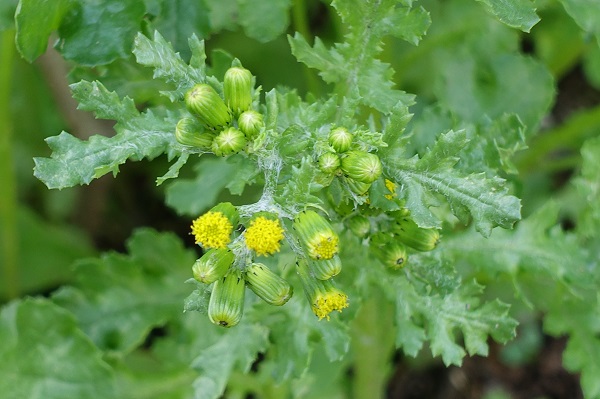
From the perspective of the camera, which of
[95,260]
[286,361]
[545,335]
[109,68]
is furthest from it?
[545,335]

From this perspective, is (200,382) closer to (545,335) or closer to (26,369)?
(26,369)

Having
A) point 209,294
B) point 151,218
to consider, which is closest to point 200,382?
point 209,294

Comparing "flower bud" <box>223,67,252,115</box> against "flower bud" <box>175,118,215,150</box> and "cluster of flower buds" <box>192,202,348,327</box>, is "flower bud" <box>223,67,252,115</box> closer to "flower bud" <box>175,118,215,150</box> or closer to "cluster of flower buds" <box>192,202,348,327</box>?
"flower bud" <box>175,118,215,150</box>

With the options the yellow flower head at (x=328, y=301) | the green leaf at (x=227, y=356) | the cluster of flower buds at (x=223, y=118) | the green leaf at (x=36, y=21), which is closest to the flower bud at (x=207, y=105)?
the cluster of flower buds at (x=223, y=118)

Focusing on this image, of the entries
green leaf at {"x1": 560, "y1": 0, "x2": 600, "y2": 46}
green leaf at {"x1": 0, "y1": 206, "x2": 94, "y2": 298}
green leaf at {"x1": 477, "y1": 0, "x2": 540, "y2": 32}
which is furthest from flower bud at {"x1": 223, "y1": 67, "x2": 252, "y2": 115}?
green leaf at {"x1": 0, "y1": 206, "x2": 94, "y2": 298}

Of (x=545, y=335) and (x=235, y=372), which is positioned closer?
(x=235, y=372)

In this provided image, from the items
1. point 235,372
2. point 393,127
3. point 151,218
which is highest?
point 393,127

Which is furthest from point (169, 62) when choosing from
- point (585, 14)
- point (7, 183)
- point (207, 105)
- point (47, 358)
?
point (7, 183)
